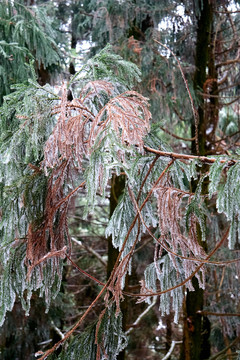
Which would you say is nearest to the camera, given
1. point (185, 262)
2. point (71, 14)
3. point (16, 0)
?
point (185, 262)

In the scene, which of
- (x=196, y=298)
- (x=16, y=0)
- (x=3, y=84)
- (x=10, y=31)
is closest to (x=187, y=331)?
(x=196, y=298)

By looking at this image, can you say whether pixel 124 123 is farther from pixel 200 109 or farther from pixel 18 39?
pixel 200 109

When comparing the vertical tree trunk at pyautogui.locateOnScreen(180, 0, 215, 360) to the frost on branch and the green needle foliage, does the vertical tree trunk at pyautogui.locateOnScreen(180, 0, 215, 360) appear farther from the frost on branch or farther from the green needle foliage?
the frost on branch

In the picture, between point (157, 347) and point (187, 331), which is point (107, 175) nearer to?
point (187, 331)

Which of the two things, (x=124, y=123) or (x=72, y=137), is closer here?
(x=124, y=123)

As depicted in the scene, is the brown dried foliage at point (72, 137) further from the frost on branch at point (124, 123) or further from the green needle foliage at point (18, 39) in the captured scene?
the green needle foliage at point (18, 39)

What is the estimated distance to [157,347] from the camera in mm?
8078

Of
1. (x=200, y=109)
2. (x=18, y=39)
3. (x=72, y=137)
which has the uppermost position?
(x=18, y=39)

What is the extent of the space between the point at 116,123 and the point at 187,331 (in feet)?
11.2

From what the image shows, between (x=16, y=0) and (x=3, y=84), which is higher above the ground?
(x=16, y=0)

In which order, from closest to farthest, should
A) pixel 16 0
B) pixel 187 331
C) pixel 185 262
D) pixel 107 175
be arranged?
1. pixel 107 175
2. pixel 185 262
3. pixel 187 331
4. pixel 16 0

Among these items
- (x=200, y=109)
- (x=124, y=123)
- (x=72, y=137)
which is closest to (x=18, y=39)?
(x=200, y=109)

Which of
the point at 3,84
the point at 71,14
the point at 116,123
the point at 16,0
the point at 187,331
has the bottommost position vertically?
the point at 187,331

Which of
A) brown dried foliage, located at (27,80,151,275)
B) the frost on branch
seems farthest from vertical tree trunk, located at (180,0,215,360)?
the frost on branch
